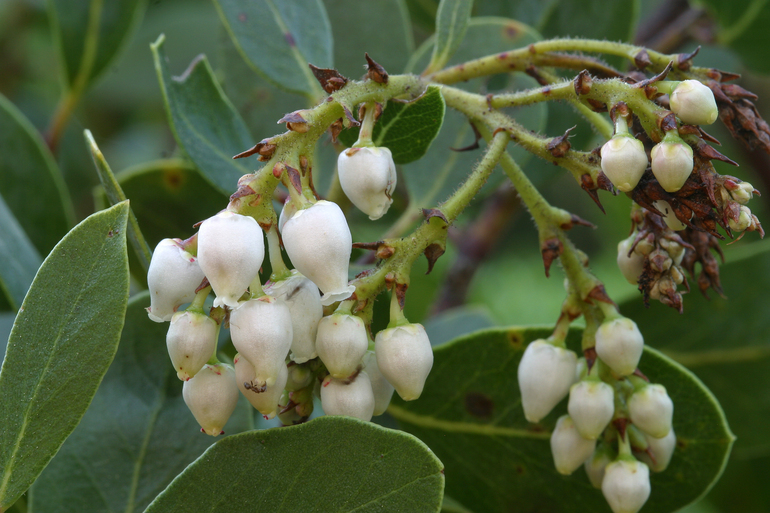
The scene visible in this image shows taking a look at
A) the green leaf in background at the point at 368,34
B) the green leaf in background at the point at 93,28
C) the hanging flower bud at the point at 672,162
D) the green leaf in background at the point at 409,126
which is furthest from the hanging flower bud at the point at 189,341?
the green leaf in background at the point at 93,28

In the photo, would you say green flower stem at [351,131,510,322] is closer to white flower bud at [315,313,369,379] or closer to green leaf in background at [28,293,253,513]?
white flower bud at [315,313,369,379]

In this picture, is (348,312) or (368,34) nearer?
(348,312)

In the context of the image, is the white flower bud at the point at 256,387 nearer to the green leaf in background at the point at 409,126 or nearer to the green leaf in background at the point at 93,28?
the green leaf in background at the point at 409,126

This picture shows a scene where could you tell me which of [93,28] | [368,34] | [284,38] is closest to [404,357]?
[284,38]

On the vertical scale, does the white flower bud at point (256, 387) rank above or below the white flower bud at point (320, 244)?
below

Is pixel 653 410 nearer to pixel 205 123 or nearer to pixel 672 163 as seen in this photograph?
pixel 672 163

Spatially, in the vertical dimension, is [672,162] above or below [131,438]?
above

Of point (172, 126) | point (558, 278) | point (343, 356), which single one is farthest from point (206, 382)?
point (558, 278)
